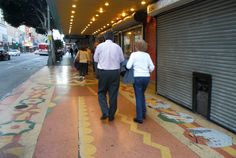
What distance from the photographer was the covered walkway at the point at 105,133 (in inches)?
170

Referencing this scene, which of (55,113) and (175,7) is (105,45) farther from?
(175,7)

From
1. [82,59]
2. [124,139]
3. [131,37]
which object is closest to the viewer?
[124,139]

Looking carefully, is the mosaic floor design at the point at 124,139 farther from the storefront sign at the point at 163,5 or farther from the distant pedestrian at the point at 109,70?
the storefront sign at the point at 163,5

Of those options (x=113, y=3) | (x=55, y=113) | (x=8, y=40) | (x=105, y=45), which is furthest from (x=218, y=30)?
(x=8, y=40)

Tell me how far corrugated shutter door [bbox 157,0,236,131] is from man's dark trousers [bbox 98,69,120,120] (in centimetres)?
194

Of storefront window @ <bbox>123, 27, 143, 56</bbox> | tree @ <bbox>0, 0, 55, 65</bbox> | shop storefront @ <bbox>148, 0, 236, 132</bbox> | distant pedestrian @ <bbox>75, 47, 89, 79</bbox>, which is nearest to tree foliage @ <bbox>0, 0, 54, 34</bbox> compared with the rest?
tree @ <bbox>0, 0, 55, 65</bbox>

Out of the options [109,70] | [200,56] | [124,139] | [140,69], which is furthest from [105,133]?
[200,56]

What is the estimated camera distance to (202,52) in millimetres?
6250

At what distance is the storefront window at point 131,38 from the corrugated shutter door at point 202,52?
16.4 feet

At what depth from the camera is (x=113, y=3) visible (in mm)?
10797

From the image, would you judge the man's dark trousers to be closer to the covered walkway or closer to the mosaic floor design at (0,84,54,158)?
the covered walkway

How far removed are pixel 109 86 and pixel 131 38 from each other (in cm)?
989

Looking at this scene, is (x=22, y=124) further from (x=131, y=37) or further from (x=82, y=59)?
(x=131, y=37)

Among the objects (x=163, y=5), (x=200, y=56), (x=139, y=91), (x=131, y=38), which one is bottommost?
(x=139, y=91)
